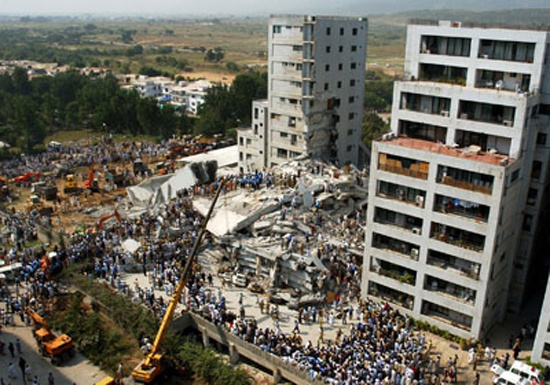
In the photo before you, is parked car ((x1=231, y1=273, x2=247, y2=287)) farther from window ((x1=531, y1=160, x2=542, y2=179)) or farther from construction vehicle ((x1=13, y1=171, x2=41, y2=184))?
construction vehicle ((x1=13, y1=171, x2=41, y2=184))

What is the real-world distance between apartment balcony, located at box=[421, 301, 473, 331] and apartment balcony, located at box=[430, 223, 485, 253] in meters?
5.14

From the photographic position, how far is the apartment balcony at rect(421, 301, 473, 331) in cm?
Answer: 3566

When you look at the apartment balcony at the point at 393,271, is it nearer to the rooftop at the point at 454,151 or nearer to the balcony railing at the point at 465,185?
the balcony railing at the point at 465,185

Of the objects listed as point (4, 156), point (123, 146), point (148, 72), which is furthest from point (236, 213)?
point (148, 72)

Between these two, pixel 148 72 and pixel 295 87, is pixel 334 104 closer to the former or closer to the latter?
pixel 295 87

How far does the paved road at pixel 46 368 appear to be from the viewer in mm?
33219

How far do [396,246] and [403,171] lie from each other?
5963 mm

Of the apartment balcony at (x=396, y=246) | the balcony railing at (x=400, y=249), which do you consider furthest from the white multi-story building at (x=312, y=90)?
the balcony railing at (x=400, y=249)

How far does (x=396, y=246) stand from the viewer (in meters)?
38.0

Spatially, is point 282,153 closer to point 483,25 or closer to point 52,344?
point 483,25

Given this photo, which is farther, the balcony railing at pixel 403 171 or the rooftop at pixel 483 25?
the balcony railing at pixel 403 171

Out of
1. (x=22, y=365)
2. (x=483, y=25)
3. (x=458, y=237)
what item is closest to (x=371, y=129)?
(x=483, y=25)

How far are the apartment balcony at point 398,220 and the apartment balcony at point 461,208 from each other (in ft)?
7.06

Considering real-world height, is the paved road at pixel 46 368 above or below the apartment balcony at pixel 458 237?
below
